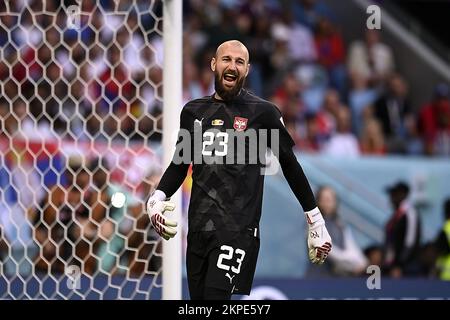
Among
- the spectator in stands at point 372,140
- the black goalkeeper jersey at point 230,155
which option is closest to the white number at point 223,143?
the black goalkeeper jersey at point 230,155

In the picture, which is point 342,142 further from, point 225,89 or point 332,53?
point 225,89

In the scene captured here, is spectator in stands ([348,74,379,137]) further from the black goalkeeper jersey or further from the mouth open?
the mouth open

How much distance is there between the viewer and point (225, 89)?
5680 mm

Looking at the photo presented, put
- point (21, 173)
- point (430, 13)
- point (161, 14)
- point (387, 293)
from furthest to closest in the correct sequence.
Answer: point (430, 13), point (387, 293), point (21, 173), point (161, 14)

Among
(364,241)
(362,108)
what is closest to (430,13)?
(362,108)

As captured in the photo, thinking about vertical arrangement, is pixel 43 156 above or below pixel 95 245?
above

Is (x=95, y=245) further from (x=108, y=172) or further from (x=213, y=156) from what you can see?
(x=213, y=156)

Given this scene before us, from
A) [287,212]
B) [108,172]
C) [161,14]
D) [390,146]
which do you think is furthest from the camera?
[390,146]

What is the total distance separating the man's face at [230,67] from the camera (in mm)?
5617

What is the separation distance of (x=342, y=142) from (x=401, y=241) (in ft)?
7.22

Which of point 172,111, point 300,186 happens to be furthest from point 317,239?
point 172,111

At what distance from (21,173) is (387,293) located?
3323mm

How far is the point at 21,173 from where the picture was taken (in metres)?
8.88

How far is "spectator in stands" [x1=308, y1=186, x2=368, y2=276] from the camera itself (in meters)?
10.5
